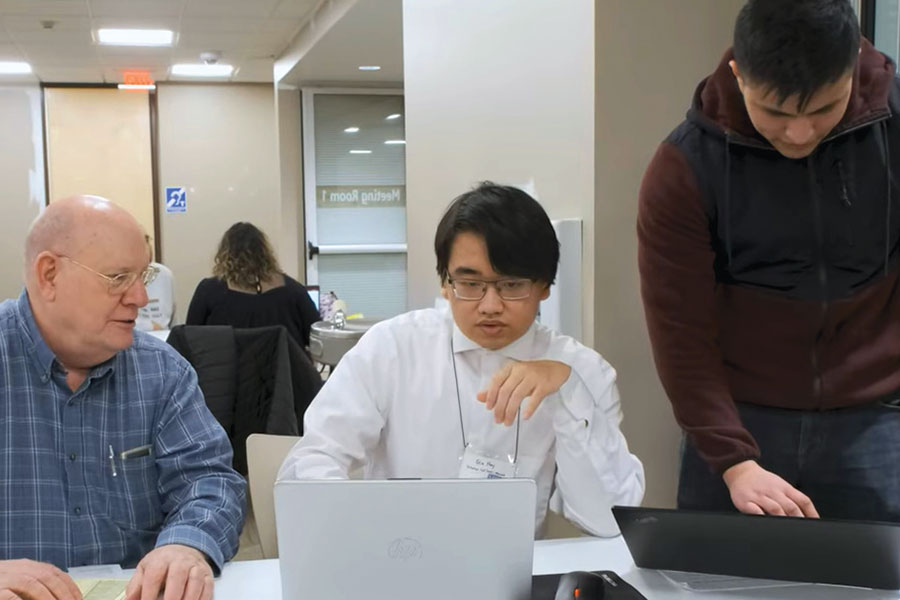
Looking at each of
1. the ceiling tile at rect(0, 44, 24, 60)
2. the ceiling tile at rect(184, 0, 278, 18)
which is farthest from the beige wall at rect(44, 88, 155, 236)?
the ceiling tile at rect(184, 0, 278, 18)

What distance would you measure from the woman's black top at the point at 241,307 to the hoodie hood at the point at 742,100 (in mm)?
3038

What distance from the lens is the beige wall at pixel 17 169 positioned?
9258 mm

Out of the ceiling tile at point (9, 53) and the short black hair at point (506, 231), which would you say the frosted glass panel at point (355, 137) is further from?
the short black hair at point (506, 231)

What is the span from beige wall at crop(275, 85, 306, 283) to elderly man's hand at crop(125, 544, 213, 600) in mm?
7175

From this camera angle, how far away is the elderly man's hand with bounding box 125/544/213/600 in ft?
4.19

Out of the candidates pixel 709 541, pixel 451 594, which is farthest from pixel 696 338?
pixel 451 594

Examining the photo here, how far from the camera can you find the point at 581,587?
3.91ft

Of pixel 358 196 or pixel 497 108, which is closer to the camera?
pixel 497 108

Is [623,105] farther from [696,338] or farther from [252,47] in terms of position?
[252,47]

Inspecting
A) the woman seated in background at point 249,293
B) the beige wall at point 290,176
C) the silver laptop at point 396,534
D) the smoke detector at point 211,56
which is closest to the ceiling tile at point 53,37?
the smoke detector at point 211,56

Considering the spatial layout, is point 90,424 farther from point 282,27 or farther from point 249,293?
point 282,27

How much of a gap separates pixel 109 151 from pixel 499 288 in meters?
8.75

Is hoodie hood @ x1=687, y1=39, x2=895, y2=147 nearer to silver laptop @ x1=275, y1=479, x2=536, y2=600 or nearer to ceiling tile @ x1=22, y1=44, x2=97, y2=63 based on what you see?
silver laptop @ x1=275, y1=479, x2=536, y2=600

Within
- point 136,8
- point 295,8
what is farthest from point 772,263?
point 136,8
